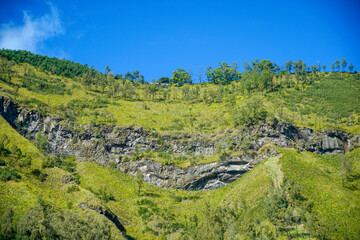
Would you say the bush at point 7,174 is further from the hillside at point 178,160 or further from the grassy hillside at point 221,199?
the grassy hillside at point 221,199

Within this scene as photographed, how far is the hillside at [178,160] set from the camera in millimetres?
85750

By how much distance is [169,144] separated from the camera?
14362cm

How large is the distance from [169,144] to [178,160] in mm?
11015

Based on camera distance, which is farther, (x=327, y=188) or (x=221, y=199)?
(x=221, y=199)

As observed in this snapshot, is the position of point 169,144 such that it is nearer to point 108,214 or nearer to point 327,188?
point 108,214

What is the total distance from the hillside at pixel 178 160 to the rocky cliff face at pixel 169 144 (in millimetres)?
482

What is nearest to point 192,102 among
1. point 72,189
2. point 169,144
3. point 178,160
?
point 169,144

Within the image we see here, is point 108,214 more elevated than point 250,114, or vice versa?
point 250,114

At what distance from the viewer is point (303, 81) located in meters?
195

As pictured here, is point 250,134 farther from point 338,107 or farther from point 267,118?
point 338,107

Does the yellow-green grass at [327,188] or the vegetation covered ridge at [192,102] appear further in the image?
the vegetation covered ridge at [192,102]

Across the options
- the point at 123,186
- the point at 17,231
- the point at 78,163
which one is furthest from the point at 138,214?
the point at 17,231

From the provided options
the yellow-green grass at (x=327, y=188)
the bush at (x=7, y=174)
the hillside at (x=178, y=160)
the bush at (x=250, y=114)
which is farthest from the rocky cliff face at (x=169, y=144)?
the bush at (x=7, y=174)

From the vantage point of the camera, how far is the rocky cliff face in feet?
414
